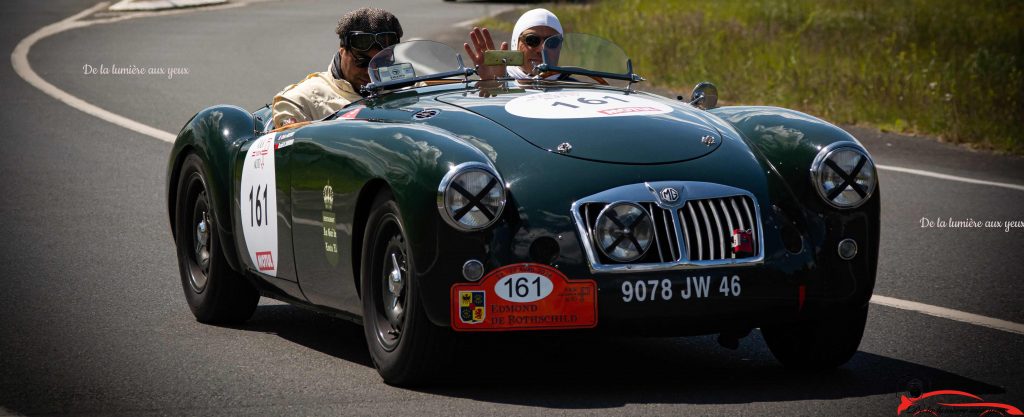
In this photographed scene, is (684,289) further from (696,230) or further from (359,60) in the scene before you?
(359,60)

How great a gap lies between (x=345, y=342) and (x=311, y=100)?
4.07ft

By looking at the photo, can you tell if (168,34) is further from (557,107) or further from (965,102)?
(557,107)

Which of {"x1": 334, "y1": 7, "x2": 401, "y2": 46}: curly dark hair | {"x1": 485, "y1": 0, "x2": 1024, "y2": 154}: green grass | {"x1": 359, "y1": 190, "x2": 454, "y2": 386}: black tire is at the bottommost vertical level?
{"x1": 485, "y1": 0, "x2": 1024, "y2": 154}: green grass

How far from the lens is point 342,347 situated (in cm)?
651

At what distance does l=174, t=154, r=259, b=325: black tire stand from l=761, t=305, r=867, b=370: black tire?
8.01 feet

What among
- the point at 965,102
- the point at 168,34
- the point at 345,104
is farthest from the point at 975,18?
the point at 345,104

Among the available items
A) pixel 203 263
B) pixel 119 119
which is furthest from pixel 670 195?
pixel 119 119

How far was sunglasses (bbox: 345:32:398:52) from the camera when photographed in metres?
7.34

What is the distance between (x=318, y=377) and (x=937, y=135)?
30.7 ft

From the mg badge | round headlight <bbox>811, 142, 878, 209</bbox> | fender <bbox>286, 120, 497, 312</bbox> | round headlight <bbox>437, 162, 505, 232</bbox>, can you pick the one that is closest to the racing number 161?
fender <bbox>286, 120, 497, 312</bbox>

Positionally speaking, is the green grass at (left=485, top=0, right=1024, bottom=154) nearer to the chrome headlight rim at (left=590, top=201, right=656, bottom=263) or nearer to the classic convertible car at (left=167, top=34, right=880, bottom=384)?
the classic convertible car at (left=167, top=34, right=880, bottom=384)

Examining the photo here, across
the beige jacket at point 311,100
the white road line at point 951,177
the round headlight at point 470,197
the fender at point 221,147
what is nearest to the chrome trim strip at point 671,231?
the round headlight at point 470,197

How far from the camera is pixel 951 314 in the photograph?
7.06 m

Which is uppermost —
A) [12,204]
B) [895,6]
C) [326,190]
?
[326,190]
